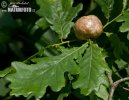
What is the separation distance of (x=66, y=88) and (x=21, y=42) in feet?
3.15

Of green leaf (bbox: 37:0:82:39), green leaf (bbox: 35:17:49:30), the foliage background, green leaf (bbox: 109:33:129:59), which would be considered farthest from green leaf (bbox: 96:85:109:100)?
green leaf (bbox: 35:17:49:30)

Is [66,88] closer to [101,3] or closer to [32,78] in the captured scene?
[32,78]

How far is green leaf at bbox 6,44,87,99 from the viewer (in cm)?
246

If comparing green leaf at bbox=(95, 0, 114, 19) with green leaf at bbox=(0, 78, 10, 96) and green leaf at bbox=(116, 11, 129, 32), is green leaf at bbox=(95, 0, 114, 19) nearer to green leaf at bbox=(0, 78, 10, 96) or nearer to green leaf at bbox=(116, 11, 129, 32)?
green leaf at bbox=(116, 11, 129, 32)

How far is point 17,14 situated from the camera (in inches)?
135

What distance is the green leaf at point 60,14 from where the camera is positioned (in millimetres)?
2742

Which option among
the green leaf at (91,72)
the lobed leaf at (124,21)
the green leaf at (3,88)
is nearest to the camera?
the green leaf at (91,72)

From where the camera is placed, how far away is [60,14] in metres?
2.74

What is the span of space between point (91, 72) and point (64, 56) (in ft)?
0.66

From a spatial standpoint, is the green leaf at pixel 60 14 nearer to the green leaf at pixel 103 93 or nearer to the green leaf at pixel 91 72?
the green leaf at pixel 91 72

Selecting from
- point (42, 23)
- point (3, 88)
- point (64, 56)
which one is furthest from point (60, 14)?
point (3, 88)

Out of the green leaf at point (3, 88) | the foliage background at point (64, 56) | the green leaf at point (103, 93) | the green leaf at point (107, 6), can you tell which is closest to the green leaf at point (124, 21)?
the foliage background at point (64, 56)

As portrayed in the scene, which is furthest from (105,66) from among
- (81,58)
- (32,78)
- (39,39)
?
(39,39)

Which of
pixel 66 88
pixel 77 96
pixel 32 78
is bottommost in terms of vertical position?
pixel 77 96
